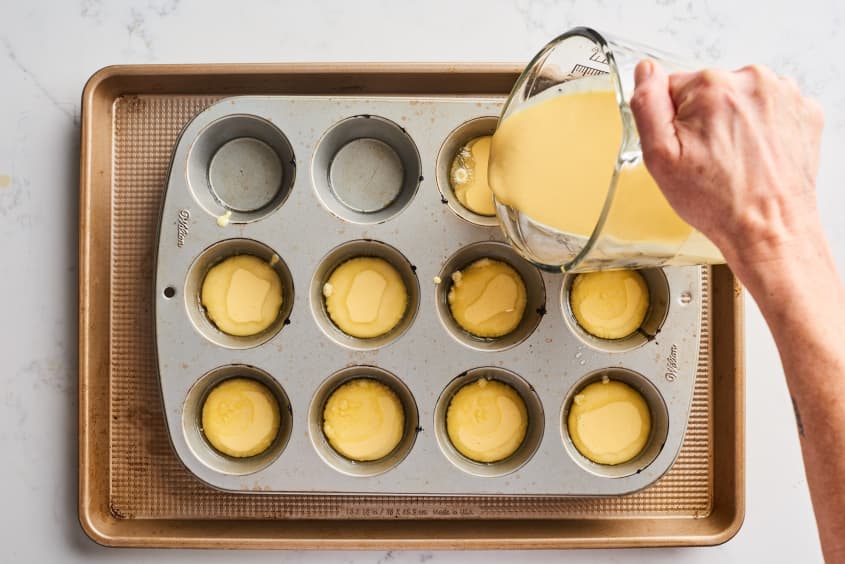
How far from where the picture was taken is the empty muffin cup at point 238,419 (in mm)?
1859

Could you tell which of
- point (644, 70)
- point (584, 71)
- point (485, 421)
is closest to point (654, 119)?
point (644, 70)

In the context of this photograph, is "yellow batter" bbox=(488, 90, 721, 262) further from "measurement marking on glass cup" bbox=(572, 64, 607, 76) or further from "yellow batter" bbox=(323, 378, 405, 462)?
"yellow batter" bbox=(323, 378, 405, 462)

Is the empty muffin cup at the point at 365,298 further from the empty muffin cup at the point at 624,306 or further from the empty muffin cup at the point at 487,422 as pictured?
the empty muffin cup at the point at 624,306

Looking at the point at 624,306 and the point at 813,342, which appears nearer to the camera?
the point at 813,342

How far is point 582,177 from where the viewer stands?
134 cm

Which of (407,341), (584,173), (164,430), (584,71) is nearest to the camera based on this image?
(584,173)

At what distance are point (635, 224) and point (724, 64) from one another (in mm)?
1059

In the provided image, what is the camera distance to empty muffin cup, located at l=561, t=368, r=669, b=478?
6.00 feet

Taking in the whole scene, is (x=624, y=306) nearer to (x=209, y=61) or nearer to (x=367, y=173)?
(x=367, y=173)

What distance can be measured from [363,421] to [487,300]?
18.9 inches

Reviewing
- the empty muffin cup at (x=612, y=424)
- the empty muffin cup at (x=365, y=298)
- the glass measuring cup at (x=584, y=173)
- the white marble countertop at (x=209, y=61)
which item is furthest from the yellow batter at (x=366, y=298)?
the white marble countertop at (x=209, y=61)

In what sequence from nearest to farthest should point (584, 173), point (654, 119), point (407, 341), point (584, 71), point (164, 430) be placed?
1. point (654, 119)
2. point (584, 173)
3. point (584, 71)
4. point (407, 341)
5. point (164, 430)

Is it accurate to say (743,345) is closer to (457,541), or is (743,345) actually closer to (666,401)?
(666,401)

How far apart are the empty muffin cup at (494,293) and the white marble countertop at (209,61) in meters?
0.61
